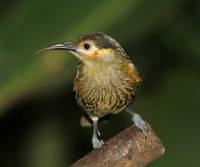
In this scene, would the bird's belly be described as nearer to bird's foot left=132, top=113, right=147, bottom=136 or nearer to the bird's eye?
bird's foot left=132, top=113, right=147, bottom=136

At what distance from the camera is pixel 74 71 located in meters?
6.75

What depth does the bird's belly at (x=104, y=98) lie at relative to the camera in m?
6.10

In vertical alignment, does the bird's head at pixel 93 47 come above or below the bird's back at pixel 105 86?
above

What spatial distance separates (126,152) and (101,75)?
33.9 inches

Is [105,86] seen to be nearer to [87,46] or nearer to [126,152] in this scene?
[87,46]

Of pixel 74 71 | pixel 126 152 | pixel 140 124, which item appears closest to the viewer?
pixel 126 152

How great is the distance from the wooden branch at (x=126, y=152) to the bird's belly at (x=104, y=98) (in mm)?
709

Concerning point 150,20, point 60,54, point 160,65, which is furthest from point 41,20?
point 160,65

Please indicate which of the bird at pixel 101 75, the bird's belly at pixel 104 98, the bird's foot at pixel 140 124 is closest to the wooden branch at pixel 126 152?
the bird's foot at pixel 140 124

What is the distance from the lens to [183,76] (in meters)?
7.62

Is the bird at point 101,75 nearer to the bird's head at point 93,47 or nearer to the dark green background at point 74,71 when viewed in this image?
the bird's head at point 93,47

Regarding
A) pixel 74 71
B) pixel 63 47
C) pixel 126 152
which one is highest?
pixel 63 47

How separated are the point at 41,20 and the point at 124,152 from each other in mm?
1185

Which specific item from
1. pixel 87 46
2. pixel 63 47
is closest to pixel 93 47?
pixel 87 46
